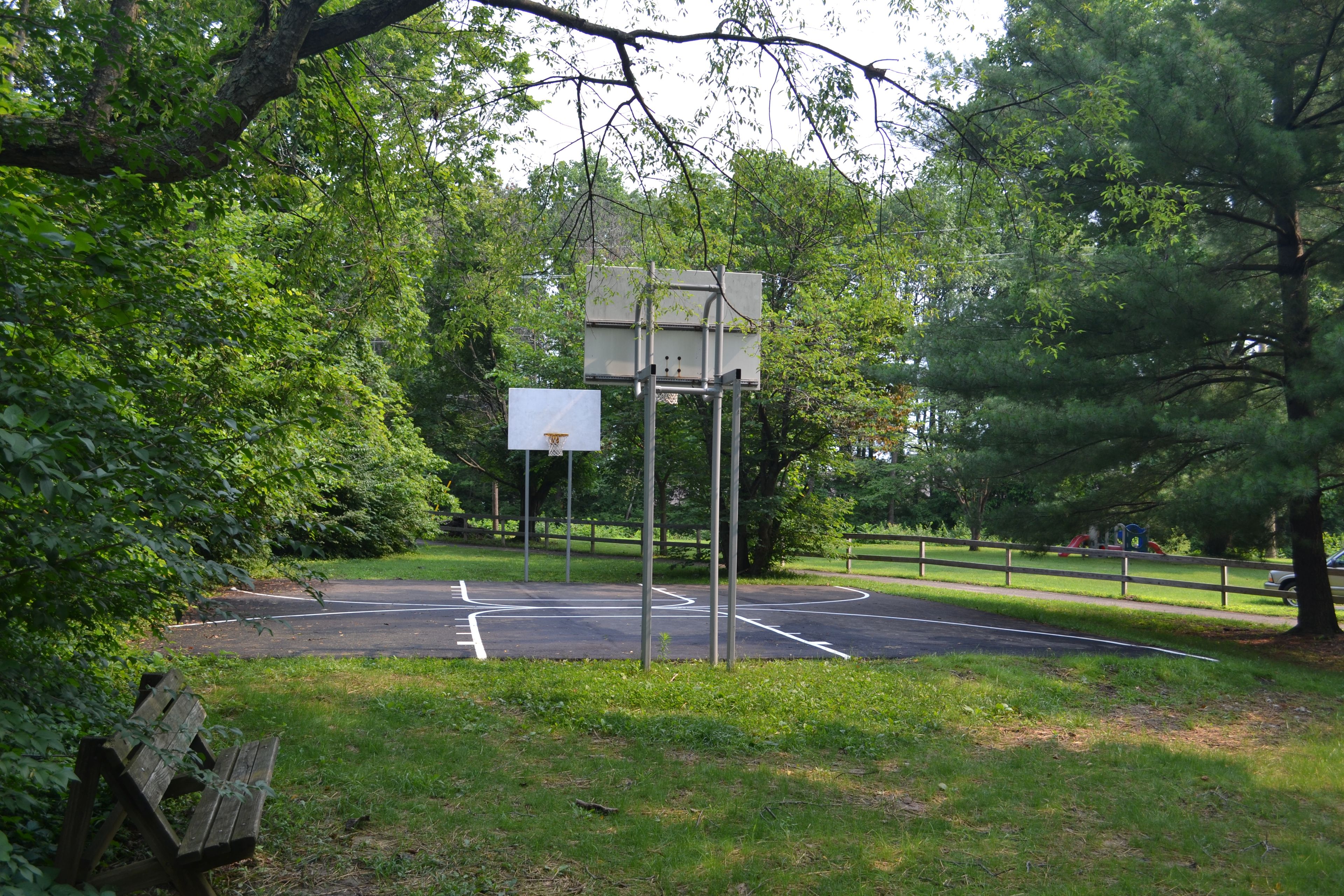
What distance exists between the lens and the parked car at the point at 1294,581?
60.9 ft

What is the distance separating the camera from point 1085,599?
64.0 feet

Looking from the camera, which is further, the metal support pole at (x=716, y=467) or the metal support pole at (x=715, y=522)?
the metal support pole at (x=715, y=522)

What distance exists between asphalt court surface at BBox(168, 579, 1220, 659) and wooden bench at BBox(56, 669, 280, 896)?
14.6 feet

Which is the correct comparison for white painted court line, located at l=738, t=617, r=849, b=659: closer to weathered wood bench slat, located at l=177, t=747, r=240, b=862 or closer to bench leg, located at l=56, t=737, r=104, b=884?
weathered wood bench slat, located at l=177, t=747, r=240, b=862

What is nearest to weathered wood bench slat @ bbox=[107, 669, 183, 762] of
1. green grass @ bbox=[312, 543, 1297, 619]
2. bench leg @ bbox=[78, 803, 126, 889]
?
bench leg @ bbox=[78, 803, 126, 889]

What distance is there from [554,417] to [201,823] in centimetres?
1686

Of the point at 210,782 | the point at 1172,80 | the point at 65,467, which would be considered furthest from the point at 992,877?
the point at 1172,80

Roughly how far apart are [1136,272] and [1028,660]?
5459mm

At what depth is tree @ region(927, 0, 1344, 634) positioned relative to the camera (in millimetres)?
11797

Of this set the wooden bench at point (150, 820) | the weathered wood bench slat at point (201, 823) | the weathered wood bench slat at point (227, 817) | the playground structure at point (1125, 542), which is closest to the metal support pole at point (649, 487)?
the weathered wood bench slat at point (227, 817)

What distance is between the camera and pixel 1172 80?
40.1 ft

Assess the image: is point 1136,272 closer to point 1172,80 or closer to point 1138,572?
point 1172,80

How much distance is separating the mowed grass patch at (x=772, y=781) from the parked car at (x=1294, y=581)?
1100 centimetres

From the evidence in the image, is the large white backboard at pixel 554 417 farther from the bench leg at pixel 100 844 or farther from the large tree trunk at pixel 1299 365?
the bench leg at pixel 100 844
